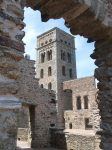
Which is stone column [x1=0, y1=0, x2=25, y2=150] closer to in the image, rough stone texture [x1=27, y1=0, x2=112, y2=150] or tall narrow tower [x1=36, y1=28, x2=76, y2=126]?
rough stone texture [x1=27, y1=0, x2=112, y2=150]

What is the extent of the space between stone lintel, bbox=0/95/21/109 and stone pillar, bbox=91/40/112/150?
93.5 inches

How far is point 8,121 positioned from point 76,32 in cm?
275

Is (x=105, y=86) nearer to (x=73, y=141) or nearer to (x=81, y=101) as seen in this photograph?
(x=73, y=141)

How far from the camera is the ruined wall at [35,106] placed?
1190 cm

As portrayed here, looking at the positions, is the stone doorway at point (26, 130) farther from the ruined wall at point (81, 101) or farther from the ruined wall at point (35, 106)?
the ruined wall at point (81, 101)

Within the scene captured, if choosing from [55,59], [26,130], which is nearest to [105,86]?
[26,130]

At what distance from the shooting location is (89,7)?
383 centimetres

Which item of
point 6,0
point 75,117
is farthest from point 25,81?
point 75,117

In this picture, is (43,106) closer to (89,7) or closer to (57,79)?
(89,7)

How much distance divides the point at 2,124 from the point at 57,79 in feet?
105

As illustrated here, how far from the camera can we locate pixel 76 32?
4508 mm

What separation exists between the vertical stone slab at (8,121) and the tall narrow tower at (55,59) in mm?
30946

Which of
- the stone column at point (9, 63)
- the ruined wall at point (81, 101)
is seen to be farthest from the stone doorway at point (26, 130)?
the stone column at point (9, 63)

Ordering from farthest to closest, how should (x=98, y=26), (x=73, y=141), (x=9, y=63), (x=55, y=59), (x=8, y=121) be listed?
(x=55, y=59) < (x=73, y=141) < (x=98, y=26) < (x=9, y=63) < (x=8, y=121)
